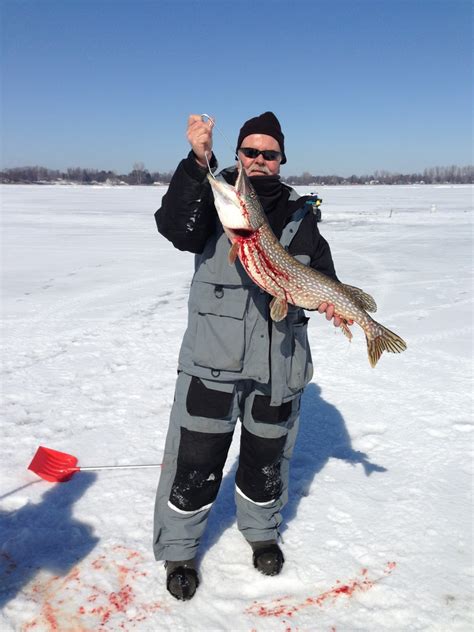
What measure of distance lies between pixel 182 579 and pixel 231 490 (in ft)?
3.18

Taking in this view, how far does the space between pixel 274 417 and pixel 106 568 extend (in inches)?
50.4

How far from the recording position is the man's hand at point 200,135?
6.77 ft

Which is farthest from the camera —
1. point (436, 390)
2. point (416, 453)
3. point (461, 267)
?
point (461, 267)

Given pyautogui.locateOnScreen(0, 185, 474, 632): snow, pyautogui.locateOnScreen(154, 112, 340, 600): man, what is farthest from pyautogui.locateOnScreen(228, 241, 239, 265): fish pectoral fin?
pyautogui.locateOnScreen(0, 185, 474, 632): snow

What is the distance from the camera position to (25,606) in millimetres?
2467

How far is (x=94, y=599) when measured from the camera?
2.55 m

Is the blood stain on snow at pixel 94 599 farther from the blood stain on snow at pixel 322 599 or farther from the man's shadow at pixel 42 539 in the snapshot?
the blood stain on snow at pixel 322 599

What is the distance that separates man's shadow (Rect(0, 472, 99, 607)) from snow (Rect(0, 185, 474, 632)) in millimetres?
10

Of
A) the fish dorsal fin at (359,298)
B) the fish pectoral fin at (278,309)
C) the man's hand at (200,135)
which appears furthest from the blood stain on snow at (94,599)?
the man's hand at (200,135)

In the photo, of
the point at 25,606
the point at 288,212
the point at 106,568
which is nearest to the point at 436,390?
the point at 288,212

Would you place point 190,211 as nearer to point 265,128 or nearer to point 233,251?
point 233,251

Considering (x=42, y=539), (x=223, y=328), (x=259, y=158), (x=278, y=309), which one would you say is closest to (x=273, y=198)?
(x=259, y=158)

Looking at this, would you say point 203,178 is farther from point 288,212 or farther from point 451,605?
point 451,605

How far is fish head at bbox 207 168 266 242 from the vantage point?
2.09 meters
